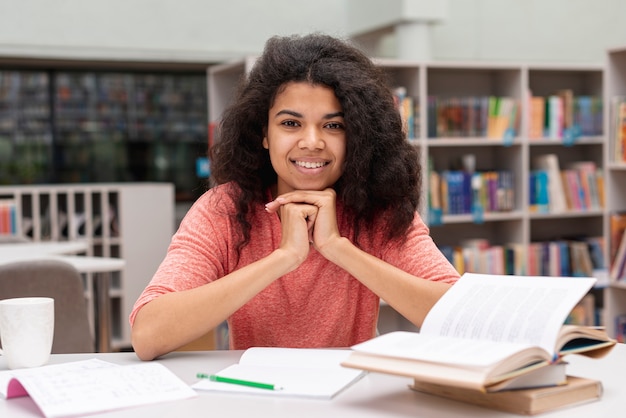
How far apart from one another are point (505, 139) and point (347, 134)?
9.73 ft

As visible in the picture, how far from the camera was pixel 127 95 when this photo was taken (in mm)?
6461

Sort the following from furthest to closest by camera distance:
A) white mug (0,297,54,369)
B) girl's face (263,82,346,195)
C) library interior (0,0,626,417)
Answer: library interior (0,0,626,417)
girl's face (263,82,346,195)
white mug (0,297,54,369)

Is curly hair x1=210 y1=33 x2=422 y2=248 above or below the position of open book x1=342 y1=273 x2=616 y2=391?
above

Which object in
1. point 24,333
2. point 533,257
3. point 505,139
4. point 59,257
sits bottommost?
point 533,257

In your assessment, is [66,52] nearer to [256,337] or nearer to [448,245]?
[448,245]

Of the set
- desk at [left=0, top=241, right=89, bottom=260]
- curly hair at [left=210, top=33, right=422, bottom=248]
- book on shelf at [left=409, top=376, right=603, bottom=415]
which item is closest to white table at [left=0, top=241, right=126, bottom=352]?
desk at [left=0, top=241, right=89, bottom=260]

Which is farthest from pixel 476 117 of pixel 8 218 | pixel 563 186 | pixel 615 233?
pixel 8 218

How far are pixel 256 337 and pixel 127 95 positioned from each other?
4.99 meters

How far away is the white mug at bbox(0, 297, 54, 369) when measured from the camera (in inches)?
55.3

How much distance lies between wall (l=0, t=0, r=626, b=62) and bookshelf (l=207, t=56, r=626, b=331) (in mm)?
1153

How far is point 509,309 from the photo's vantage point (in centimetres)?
120

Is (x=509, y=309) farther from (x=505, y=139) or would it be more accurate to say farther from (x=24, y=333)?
(x=505, y=139)

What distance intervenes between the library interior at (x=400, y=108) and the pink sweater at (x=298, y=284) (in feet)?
4.27

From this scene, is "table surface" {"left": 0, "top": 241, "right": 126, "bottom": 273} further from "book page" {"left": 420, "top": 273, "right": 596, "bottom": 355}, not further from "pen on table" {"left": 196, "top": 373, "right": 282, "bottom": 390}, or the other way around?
"book page" {"left": 420, "top": 273, "right": 596, "bottom": 355}
